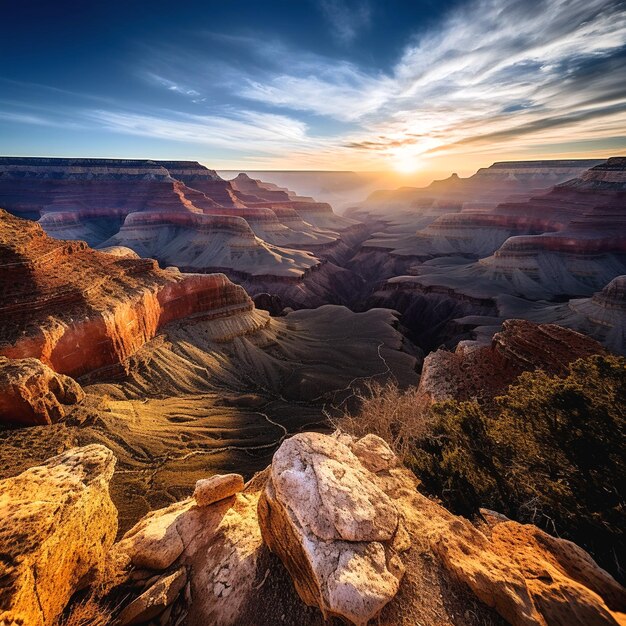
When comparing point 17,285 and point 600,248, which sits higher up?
point 17,285

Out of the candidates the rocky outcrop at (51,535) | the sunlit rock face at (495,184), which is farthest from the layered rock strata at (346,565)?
the sunlit rock face at (495,184)

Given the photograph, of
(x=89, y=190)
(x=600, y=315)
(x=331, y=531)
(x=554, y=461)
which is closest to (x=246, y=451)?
(x=331, y=531)

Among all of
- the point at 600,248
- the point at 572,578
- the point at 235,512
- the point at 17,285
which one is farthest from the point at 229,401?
the point at 600,248

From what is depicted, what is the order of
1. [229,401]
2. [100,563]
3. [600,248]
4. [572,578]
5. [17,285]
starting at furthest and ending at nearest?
[600,248] < [229,401] < [17,285] < [100,563] < [572,578]

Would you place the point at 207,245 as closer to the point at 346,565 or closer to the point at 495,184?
the point at 346,565

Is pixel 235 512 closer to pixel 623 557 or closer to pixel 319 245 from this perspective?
pixel 623 557

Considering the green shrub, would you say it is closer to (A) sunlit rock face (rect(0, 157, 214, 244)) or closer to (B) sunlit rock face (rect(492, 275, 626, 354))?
(B) sunlit rock face (rect(492, 275, 626, 354))

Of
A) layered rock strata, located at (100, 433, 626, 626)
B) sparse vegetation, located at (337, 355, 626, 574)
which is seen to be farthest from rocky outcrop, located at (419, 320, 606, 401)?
layered rock strata, located at (100, 433, 626, 626)

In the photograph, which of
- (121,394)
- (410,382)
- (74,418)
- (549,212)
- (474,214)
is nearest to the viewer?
(74,418)
